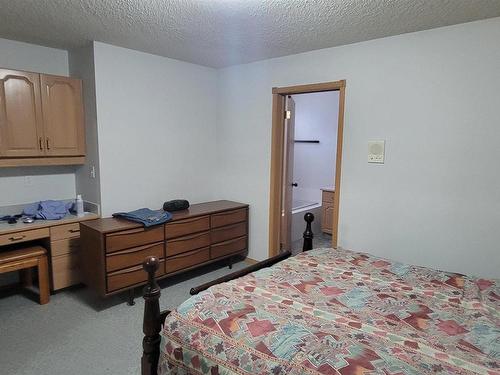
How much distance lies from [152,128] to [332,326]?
295 centimetres

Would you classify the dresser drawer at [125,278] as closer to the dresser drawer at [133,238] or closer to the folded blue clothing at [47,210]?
the dresser drawer at [133,238]

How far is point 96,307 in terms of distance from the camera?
2990 millimetres

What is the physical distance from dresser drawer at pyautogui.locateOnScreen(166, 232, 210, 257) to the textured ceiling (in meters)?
1.97

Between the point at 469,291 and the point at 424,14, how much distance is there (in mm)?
1936

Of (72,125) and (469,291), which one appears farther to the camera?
(72,125)

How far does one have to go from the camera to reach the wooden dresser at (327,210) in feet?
17.0

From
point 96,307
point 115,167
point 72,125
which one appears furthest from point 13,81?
point 96,307

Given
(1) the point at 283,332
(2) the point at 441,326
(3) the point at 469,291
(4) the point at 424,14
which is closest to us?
(1) the point at 283,332

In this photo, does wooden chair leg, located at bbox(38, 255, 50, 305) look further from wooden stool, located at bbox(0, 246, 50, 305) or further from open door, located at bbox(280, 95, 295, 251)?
open door, located at bbox(280, 95, 295, 251)

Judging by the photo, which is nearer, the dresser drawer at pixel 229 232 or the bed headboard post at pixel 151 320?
the bed headboard post at pixel 151 320

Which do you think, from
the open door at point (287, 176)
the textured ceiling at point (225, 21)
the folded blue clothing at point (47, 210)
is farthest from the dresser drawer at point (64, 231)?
the open door at point (287, 176)

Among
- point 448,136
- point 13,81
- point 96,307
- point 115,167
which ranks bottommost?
point 96,307

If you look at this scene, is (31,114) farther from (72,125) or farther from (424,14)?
(424,14)

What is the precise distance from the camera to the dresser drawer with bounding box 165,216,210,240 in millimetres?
3283
